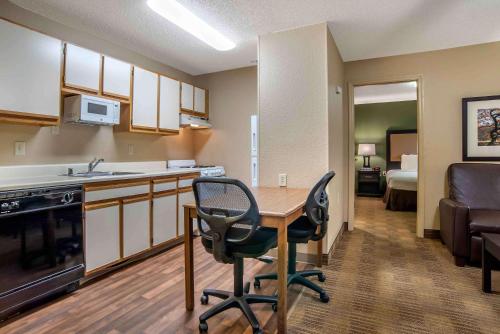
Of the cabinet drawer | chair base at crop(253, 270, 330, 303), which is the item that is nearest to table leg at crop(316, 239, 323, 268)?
chair base at crop(253, 270, 330, 303)

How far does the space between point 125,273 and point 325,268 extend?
1.93 m

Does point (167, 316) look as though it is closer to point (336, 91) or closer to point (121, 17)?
point (121, 17)

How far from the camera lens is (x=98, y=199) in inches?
99.0

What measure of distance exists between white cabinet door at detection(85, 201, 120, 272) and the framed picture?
4145 millimetres

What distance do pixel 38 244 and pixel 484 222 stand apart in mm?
3795

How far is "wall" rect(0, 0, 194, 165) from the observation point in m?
2.51

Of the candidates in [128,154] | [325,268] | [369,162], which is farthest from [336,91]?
[369,162]

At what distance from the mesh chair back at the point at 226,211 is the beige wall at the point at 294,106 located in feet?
4.50

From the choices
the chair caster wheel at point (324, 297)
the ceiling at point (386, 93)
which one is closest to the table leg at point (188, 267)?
the chair caster wheel at point (324, 297)

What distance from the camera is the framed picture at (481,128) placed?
339 cm

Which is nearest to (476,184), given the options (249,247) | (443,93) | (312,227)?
(443,93)

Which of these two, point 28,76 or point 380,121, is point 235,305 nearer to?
point 28,76

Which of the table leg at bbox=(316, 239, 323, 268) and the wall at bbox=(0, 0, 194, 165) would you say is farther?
the table leg at bbox=(316, 239, 323, 268)

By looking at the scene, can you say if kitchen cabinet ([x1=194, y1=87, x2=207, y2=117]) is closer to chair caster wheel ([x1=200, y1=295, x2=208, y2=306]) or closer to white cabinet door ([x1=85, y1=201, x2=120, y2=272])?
white cabinet door ([x1=85, y1=201, x2=120, y2=272])
